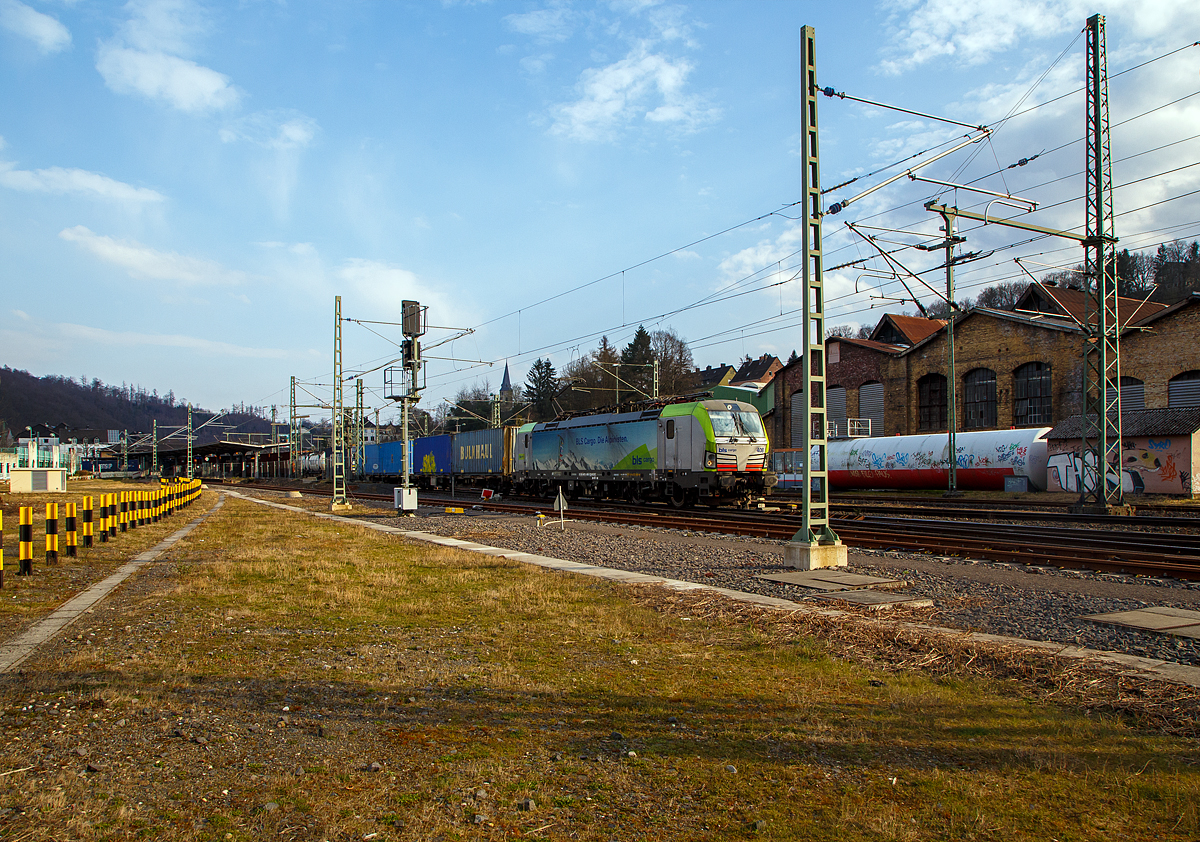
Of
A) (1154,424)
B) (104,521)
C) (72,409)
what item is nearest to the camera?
(104,521)

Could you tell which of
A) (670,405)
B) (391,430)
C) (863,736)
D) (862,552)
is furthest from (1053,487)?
(391,430)

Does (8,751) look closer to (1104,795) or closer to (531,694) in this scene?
(531,694)

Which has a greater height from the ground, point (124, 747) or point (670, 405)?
point (670, 405)

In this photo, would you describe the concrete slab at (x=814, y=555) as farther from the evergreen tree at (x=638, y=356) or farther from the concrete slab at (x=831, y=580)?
the evergreen tree at (x=638, y=356)

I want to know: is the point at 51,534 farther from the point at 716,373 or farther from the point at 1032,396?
the point at 716,373

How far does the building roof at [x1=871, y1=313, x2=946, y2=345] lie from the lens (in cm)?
5869

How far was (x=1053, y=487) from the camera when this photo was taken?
3300 cm

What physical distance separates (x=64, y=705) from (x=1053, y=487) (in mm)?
35914

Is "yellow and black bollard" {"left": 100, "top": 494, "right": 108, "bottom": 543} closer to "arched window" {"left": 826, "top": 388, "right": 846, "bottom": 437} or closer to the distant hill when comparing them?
"arched window" {"left": 826, "top": 388, "right": 846, "bottom": 437}

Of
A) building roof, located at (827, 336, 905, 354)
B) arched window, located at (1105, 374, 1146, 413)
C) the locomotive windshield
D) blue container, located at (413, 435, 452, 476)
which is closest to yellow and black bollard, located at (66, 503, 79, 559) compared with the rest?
the locomotive windshield

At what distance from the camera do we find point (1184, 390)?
35906 mm

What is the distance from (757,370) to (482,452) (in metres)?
68.8

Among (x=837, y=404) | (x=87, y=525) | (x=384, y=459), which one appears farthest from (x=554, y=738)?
(x=384, y=459)

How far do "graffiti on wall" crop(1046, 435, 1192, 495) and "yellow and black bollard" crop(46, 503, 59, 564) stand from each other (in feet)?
95.6
